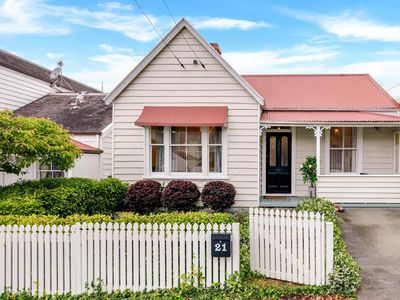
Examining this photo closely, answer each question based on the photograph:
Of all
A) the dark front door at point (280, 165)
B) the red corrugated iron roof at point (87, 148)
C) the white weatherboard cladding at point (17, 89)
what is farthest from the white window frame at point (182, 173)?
the white weatherboard cladding at point (17, 89)

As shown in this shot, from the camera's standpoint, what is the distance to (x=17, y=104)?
17984mm

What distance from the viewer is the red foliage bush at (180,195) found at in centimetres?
1178

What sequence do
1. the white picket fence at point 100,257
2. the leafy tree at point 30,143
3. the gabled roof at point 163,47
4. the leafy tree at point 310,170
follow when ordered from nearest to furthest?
the white picket fence at point 100,257
the leafy tree at point 30,143
the gabled roof at point 163,47
the leafy tree at point 310,170

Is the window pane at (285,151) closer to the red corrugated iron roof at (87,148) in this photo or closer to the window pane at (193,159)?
the window pane at (193,159)

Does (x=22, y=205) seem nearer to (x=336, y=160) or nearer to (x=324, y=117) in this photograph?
(x=324, y=117)

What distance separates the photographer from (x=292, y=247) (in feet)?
21.9

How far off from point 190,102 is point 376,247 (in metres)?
7.48

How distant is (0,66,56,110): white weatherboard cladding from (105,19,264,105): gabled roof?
7.37 meters

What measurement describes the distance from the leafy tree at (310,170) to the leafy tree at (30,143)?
816 centimetres

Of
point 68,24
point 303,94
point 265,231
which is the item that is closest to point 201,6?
point 303,94

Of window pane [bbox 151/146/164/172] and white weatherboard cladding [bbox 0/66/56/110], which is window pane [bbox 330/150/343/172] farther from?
white weatherboard cladding [bbox 0/66/56/110]

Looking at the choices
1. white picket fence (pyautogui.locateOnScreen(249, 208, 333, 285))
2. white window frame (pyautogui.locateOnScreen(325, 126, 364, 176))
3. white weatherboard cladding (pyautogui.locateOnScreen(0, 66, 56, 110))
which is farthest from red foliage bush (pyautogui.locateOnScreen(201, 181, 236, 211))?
white weatherboard cladding (pyautogui.locateOnScreen(0, 66, 56, 110))

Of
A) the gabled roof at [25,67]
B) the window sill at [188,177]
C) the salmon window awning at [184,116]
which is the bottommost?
the window sill at [188,177]

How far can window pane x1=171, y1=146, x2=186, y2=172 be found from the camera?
508 inches
